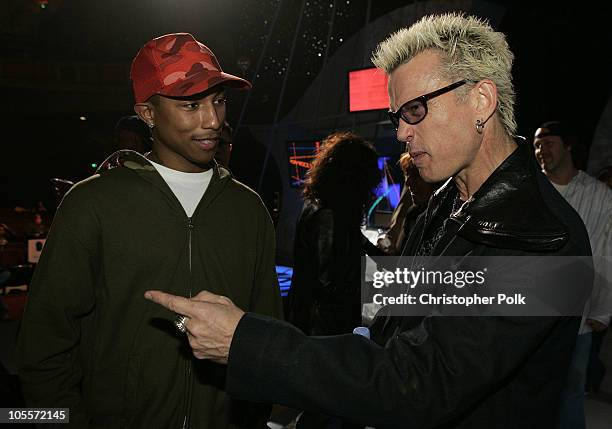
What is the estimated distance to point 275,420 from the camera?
162 inches

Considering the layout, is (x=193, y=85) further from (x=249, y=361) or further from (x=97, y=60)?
(x=97, y=60)

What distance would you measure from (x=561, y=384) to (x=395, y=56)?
1.09 meters

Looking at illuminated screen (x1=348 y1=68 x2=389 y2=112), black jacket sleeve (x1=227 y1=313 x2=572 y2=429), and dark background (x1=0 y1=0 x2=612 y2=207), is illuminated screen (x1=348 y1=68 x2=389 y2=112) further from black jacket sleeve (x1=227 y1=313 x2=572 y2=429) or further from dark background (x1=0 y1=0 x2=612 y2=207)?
black jacket sleeve (x1=227 y1=313 x2=572 y2=429)

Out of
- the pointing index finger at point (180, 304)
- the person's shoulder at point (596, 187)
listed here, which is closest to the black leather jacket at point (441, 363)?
the pointing index finger at point (180, 304)

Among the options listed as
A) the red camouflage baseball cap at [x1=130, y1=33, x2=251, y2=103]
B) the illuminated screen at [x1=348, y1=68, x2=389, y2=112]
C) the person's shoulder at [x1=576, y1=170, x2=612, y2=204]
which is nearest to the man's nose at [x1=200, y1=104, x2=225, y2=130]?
the red camouflage baseball cap at [x1=130, y1=33, x2=251, y2=103]

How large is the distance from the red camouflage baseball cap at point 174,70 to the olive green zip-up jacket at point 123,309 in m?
0.30

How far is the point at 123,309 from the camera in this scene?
185cm

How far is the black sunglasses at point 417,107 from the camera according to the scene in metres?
1.52

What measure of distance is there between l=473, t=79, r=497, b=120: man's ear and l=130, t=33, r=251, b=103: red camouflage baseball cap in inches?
40.2

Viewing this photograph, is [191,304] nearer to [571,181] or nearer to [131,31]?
[571,181]

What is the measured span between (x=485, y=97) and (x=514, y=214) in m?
0.42

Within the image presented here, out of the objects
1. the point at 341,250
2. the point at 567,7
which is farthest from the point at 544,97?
the point at 341,250

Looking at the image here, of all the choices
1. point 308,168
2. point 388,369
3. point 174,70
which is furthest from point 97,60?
point 388,369

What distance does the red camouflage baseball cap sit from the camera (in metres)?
1.99
